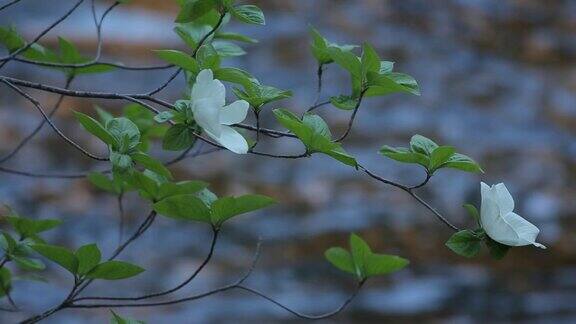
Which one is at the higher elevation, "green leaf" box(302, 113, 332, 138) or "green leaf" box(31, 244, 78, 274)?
"green leaf" box(302, 113, 332, 138)

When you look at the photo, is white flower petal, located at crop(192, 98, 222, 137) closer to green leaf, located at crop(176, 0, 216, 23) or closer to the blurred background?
green leaf, located at crop(176, 0, 216, 23)

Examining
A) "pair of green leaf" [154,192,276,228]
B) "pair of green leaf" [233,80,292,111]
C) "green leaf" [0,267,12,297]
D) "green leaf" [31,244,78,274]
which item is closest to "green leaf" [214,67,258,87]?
"pair of green leaf" [233,80,292,111]

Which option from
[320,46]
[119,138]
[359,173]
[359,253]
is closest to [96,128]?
[119,138]

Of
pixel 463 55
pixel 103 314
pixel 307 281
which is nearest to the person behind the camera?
pixel 103 314

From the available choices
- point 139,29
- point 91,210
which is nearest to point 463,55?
point 139,29

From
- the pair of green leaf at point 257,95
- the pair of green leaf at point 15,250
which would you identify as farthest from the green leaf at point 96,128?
the pair of green leaf at point 15,250

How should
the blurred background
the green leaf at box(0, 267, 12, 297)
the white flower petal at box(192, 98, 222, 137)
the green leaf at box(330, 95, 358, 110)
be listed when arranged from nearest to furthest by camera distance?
the white flower petal at box(192, 98, 222, 137) → the green leaf at box(330, 95, 358, 110) → the green leaf at box(0, 267, 12, 297) → the blurred background

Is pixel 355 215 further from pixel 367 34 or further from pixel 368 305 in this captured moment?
pixel 367 34
